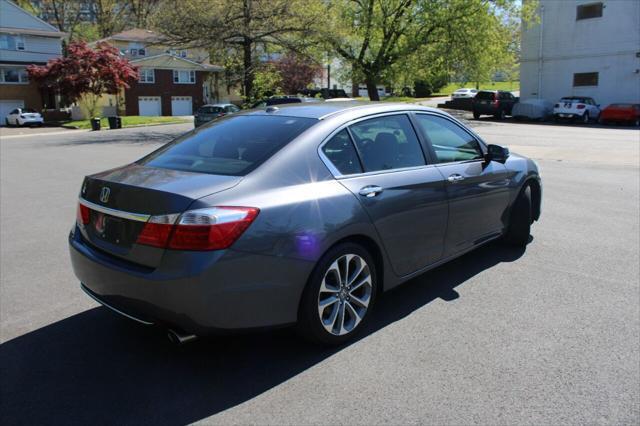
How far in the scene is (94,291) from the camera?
11.5 ft

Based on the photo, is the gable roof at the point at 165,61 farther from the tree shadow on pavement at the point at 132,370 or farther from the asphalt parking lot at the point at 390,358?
the tree shadow on pavement at the point at 132,370

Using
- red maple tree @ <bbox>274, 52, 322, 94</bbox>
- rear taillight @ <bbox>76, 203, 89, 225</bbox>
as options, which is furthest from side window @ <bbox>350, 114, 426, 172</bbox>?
red maple tree @ <bbox>274, 52, 322, 94</bbox>

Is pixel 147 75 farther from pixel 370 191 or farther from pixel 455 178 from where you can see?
pixel 370 191

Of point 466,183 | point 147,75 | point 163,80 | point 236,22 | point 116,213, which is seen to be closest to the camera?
point 116,213

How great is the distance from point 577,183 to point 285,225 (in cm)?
911

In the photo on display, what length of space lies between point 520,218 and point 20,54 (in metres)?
51.2

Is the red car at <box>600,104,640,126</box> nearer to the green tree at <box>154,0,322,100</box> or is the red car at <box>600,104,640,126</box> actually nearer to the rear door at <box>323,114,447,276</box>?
the green tree at <box>154,0,322,100</box>

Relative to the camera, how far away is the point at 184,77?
54094mm

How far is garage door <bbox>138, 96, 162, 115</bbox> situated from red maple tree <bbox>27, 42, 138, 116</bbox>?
8010mm

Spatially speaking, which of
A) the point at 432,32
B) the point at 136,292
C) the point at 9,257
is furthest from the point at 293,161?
the point at 432,32

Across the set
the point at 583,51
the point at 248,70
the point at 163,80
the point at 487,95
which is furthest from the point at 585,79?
the point at 163,80

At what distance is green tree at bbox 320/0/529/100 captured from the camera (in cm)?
3128

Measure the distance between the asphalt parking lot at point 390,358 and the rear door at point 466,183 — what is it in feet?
1.49

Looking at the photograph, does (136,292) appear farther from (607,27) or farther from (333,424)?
(607,27)
